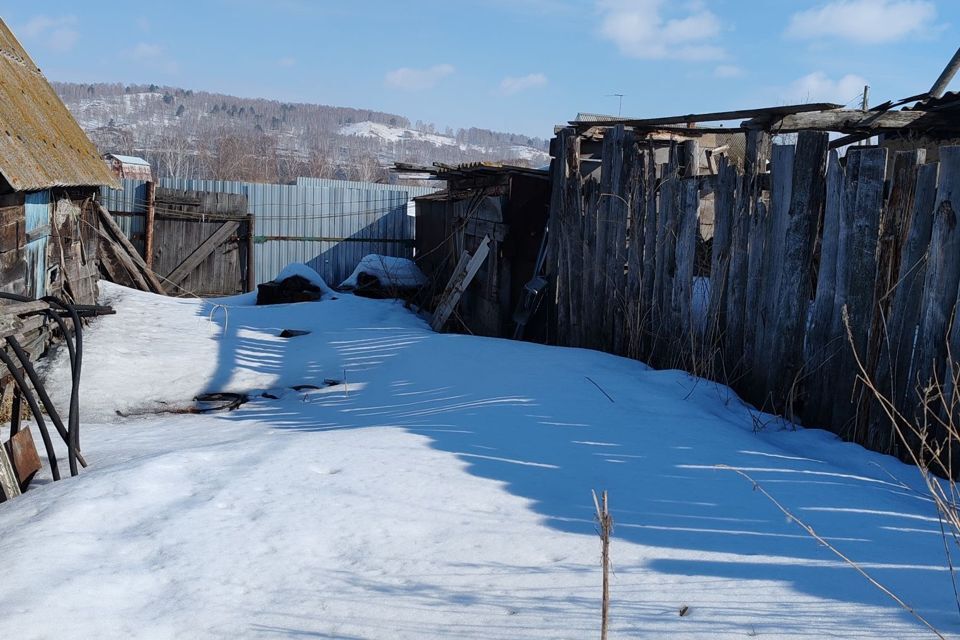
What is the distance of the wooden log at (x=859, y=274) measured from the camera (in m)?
4.64

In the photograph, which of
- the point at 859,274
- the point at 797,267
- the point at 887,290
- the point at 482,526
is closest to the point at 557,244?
the point at 797,267

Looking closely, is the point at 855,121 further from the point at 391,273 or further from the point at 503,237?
the point at 391,273

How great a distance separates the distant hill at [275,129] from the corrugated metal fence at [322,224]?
80.3 m

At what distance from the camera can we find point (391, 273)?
1436cm

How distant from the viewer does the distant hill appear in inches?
4771

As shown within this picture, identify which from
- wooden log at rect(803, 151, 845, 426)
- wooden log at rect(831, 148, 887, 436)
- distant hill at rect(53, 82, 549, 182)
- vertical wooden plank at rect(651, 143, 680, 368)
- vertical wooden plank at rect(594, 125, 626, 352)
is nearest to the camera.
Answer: wooden log at rect(831, 148, 887, 436)

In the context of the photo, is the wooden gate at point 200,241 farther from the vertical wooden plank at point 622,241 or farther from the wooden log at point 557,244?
the vertical wooden plank at point 622,241

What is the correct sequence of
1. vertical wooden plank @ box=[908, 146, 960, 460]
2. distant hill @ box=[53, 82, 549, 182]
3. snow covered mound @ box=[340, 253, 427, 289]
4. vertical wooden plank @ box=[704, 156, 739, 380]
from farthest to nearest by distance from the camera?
distant hill @ box=[53, 82, 549, 182] → snow covered mound @ box=[340, 253, 427, 289] → vertical wooden plank @ box=[704, 156, 739, 380] → vertical wooden plank @ box=[908, 146, 960, 460]

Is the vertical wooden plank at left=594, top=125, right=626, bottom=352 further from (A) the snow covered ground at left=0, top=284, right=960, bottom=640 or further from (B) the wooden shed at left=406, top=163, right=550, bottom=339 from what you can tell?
(B) the wooden shed at left=406, top=163, right=550, bottom=339

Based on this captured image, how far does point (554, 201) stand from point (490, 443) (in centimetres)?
442

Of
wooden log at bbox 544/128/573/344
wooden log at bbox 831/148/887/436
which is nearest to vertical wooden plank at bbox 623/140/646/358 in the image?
wooden log at bbox 544/128/573/344

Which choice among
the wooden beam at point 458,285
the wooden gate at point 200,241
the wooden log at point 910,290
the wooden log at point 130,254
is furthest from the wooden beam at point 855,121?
the wooden gate at point 200,241

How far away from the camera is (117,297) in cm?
1171

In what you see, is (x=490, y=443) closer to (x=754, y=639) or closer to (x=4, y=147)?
(x=754, y=639)
